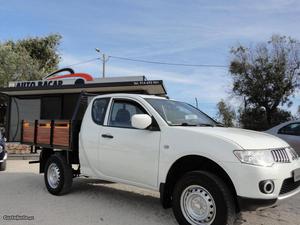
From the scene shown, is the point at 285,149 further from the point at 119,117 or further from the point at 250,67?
the point at 250,67

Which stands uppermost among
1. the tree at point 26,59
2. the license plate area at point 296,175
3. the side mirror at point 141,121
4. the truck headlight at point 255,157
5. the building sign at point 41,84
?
the tree at point 26,59

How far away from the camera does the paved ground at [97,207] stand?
5641 millimetres

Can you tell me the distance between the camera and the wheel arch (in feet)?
16.4

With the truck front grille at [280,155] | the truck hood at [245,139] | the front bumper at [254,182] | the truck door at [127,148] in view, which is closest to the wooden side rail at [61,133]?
the truck door at [127,148]

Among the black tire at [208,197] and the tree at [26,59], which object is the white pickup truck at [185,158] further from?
the tree at [26,59]

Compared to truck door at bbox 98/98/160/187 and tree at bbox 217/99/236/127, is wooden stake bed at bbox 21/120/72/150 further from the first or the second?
tree at bbox 217/99/236/127

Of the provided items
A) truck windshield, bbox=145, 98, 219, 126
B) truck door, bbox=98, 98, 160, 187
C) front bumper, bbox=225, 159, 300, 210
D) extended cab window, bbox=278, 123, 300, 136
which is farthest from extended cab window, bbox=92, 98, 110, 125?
extended cab window, bbox=278, 123, 300, 136

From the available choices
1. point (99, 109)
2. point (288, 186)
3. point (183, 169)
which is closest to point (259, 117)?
point (99, 109)

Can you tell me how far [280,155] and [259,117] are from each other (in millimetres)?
25645

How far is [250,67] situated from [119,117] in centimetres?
2554

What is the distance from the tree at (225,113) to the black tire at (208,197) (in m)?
27.8

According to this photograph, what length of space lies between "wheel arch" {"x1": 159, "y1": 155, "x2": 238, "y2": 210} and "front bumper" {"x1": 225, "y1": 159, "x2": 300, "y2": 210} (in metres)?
0.36

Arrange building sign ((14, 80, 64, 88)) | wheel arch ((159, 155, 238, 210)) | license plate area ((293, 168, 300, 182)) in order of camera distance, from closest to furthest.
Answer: license plate area ((293, 168, 300, 182)) → wheel arch ((159, 155, 238, 210)) → building sign ((14, 80, 64, 88))

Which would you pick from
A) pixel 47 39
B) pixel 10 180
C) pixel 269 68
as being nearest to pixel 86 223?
pixel 10 180
